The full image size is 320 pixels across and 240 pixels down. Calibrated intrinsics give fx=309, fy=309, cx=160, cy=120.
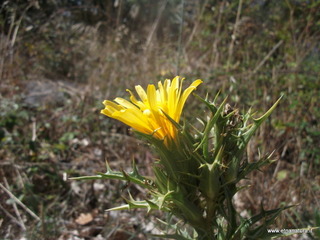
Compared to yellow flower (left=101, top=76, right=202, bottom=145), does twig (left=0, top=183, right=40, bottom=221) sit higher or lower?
lower

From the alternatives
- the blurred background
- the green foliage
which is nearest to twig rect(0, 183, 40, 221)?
the blurred background

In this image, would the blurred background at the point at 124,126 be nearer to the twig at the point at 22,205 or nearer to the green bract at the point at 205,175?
the twig at the point at 22,205

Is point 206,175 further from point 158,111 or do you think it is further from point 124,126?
point 124,126


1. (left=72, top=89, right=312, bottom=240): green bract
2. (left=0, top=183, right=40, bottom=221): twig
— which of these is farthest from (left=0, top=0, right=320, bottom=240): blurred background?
(left=72, top=89, right=312, bottom=240): green bract

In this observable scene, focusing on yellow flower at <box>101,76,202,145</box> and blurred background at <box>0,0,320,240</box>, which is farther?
blurred background at <box>0,0,320,240</box>

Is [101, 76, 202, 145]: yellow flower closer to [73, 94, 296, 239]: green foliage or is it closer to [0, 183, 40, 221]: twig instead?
[73, 94, 296, 239]: green foliage

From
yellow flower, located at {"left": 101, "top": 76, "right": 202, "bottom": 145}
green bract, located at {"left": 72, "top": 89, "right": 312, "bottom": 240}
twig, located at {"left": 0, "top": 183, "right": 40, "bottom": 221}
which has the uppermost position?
yellow flower, located at {"left": 101, "top": 76, "right": 202, "bottom": 145}

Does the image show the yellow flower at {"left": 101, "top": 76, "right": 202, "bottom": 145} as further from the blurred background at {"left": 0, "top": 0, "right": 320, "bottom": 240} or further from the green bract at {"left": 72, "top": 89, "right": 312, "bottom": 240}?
the blurred background at {"left": 0, "top": 0, "right": 320, "bottom": 240}

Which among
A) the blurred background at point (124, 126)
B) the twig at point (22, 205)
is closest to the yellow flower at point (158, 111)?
the blurred background at point (124, 126)

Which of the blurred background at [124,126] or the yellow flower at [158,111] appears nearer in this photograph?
the yellow flower at [158,111]
